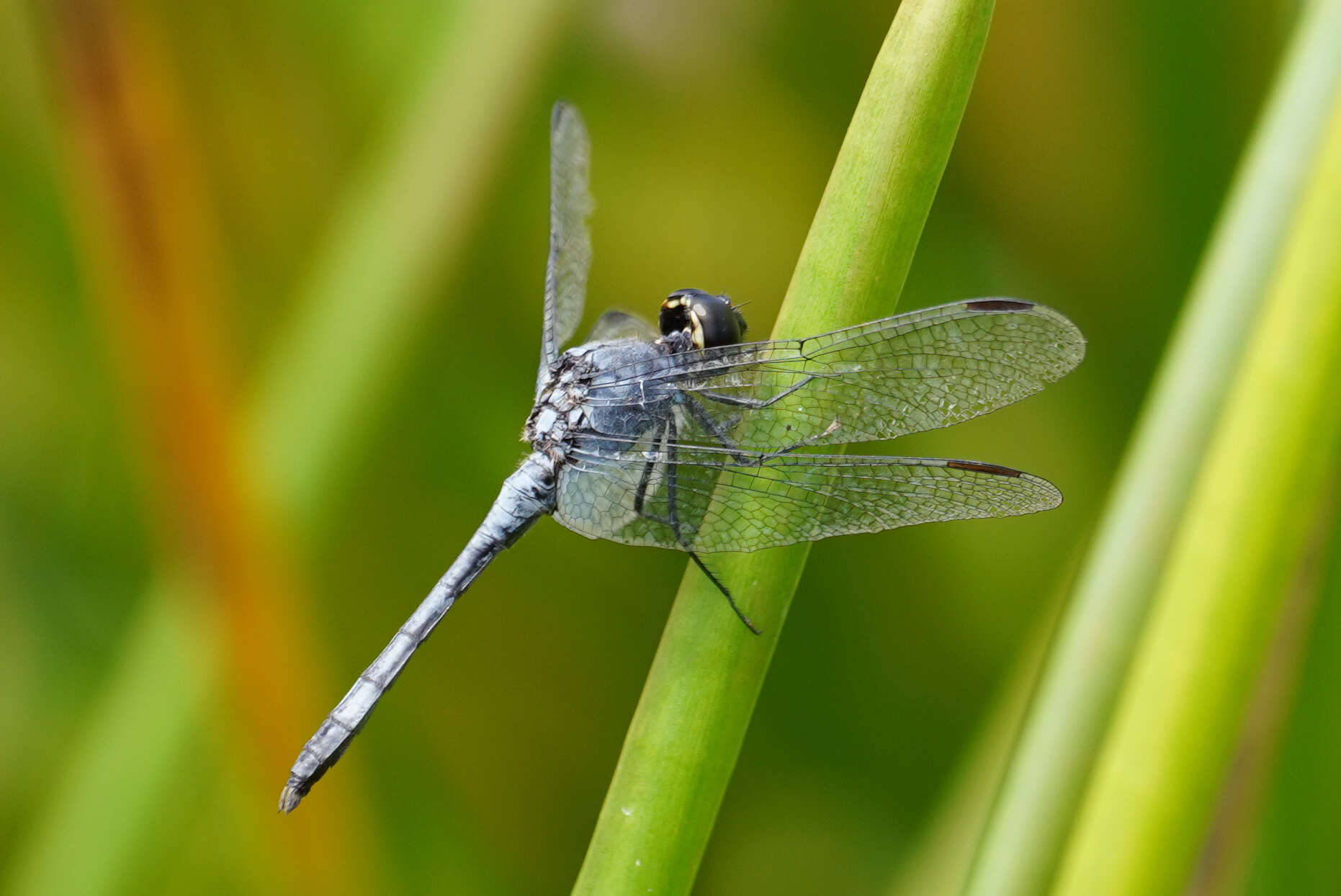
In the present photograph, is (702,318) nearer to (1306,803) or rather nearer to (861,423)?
(861,423)

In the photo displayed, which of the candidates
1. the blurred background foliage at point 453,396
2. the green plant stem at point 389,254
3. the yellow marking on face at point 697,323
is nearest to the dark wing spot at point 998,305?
the yellow marking on face at point 697,323

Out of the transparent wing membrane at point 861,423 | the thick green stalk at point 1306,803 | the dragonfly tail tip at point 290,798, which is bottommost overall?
the dragonfly tail tip at point 290,798

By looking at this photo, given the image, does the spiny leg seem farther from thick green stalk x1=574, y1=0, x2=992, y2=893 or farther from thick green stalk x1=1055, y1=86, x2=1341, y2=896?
thick green stalk x1=1055, y1=86, x2=1341, y2=896

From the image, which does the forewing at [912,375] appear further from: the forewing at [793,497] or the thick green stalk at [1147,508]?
the thick green stalk at [1147,508]

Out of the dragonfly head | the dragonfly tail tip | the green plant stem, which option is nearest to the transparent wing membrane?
the dragonfly head

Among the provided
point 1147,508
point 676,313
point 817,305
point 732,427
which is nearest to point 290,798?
point 732,427

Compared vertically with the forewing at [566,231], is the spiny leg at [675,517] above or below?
below

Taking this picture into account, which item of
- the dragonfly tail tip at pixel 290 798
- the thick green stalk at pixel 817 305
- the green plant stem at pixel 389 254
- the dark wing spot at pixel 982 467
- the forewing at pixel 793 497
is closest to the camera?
the thick green stalk at pixel 817 305
